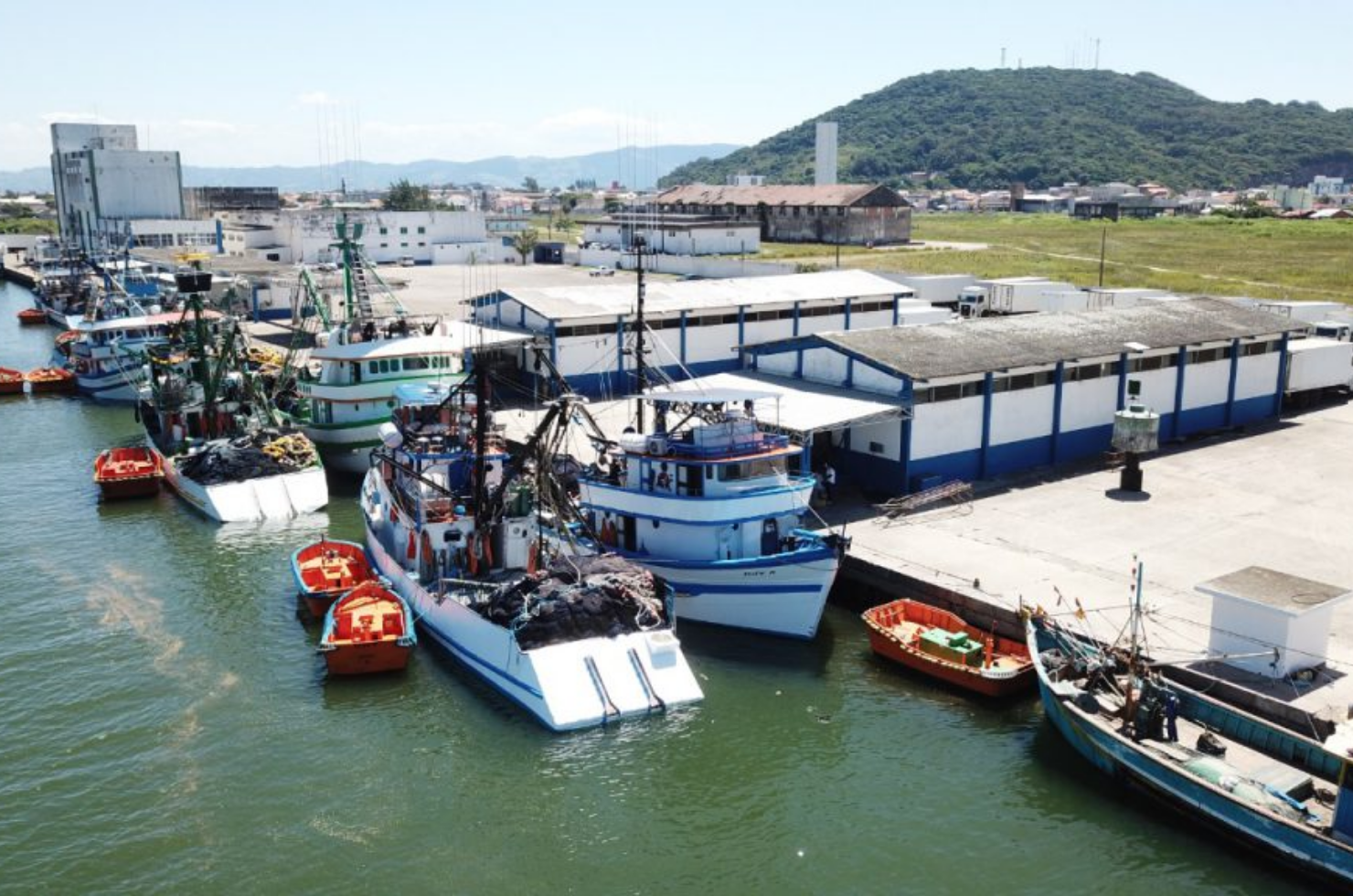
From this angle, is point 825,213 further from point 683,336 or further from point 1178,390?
point 1178,390

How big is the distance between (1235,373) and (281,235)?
81816 millimetres

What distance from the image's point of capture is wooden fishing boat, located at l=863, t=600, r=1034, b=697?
71.8 ft

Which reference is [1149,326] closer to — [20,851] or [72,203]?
[20,851]

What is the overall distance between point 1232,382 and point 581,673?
30.0 m

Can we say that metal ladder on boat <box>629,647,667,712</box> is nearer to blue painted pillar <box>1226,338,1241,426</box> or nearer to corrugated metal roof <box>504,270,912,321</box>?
corrugated metal roof <box>504,270,912,321</box>

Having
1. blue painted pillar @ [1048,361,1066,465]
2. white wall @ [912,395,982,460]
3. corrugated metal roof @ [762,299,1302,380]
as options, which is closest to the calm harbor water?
white wall @ [912,395,982,460]

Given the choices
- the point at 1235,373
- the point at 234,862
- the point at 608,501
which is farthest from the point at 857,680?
the point at 1235,373

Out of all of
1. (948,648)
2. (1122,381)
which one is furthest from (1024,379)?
(948,648)

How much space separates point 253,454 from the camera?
1449 inches

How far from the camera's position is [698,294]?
5047cm

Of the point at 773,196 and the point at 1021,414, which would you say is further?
the point at 773,196

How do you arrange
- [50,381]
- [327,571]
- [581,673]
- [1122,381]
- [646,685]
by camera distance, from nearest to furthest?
[581,673]
[646,685]
[327,571]
[1122,381]
[50,381]

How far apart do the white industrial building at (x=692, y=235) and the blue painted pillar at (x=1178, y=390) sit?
55.1 m

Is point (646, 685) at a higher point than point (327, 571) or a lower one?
lower
